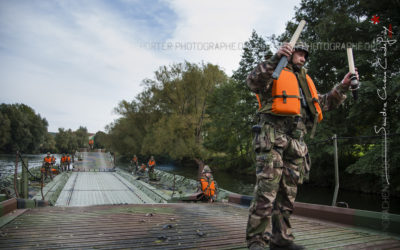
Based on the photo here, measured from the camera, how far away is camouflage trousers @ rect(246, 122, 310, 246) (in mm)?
2561

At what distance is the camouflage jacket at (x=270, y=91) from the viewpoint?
8.19 ft

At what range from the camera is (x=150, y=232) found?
3.36m

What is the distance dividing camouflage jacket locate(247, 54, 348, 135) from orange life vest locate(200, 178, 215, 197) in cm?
705

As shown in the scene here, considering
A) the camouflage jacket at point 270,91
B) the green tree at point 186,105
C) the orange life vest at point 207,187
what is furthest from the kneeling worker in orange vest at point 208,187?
the green tree at point 186,105

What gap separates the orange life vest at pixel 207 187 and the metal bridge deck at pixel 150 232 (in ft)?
16.8

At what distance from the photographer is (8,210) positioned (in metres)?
4.16

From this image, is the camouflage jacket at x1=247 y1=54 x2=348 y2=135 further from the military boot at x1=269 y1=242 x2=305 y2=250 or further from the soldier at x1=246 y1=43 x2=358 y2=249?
the military boot at x1=269 y1=242 x2=305 y2=250

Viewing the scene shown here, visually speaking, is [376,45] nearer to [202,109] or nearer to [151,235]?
[151,235]

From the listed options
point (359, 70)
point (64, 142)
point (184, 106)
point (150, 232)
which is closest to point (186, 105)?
point (184, 106)

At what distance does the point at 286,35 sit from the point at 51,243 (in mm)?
23178

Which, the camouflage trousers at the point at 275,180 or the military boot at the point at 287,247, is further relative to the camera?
the military boot at the point at 287,247

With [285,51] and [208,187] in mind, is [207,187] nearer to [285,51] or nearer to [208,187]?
[208,187]

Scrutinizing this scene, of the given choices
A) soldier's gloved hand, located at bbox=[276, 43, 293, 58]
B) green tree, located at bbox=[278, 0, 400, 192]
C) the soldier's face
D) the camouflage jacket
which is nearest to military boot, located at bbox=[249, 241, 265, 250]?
the camouflage jacket

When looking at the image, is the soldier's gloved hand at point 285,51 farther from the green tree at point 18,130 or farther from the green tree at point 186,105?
the green tree at point 18,130
